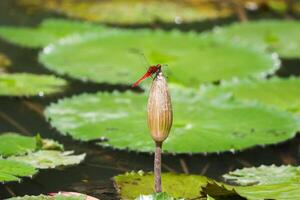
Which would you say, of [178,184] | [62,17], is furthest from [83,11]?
[178,184]

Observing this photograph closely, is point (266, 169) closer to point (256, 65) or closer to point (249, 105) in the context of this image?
point (249, 105)

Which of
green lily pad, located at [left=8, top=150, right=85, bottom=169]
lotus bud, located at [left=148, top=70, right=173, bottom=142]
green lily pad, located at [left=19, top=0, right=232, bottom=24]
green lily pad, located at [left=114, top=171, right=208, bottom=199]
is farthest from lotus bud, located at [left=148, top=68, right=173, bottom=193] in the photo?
green lily pad, located at [left=19, top=0, right=232, bottom=24]

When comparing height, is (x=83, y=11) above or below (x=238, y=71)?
above

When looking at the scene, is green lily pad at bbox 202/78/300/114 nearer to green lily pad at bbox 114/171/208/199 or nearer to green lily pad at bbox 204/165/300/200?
green lily pad at bbox 204/165/300/200

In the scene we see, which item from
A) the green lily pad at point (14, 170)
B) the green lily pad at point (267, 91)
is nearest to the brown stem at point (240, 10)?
the green lily pad at point (267, 91)

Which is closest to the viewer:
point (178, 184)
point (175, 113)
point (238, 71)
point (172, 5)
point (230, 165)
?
point (178, 184)

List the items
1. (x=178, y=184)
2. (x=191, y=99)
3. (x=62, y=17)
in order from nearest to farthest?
1. (x=178, y=184)
2. (x=191, y=99)
3. (x=62, y=17)

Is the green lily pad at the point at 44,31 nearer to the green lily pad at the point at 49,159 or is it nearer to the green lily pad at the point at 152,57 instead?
the green lily pad at the point at 152,57

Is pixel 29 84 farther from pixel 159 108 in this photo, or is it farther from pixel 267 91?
pixel 159 108
